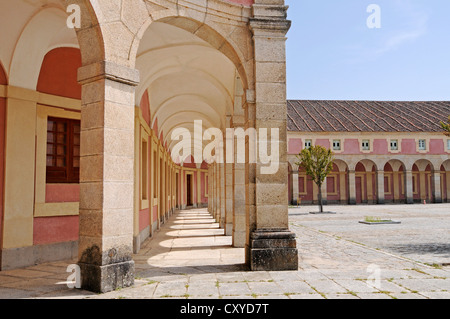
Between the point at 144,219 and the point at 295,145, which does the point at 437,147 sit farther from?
the point at 144,219

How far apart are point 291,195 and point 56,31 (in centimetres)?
3015

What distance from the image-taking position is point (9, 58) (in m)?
6.73

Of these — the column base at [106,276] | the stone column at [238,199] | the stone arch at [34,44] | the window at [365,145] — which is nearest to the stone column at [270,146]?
the column base at [106,276]

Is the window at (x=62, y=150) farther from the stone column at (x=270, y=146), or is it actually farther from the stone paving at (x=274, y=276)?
the stone column at (x=270, y=146)

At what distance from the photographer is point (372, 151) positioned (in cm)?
3603

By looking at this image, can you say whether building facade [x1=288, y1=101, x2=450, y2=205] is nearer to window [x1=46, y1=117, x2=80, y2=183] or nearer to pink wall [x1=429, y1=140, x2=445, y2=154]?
pink wall [x1=429, y1=140, x2=445, y2=154]

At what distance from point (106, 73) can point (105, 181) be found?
134 centimetres

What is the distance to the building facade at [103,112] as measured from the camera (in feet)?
15.9

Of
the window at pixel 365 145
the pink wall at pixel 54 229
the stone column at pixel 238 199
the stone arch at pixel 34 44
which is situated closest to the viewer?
the stone arch at pixel 34 44

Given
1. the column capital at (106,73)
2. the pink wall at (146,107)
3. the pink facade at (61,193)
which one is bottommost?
the pink facade at (61,193)

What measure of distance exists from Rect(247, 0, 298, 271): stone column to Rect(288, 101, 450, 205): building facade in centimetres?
2821

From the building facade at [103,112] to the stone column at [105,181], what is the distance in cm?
1
